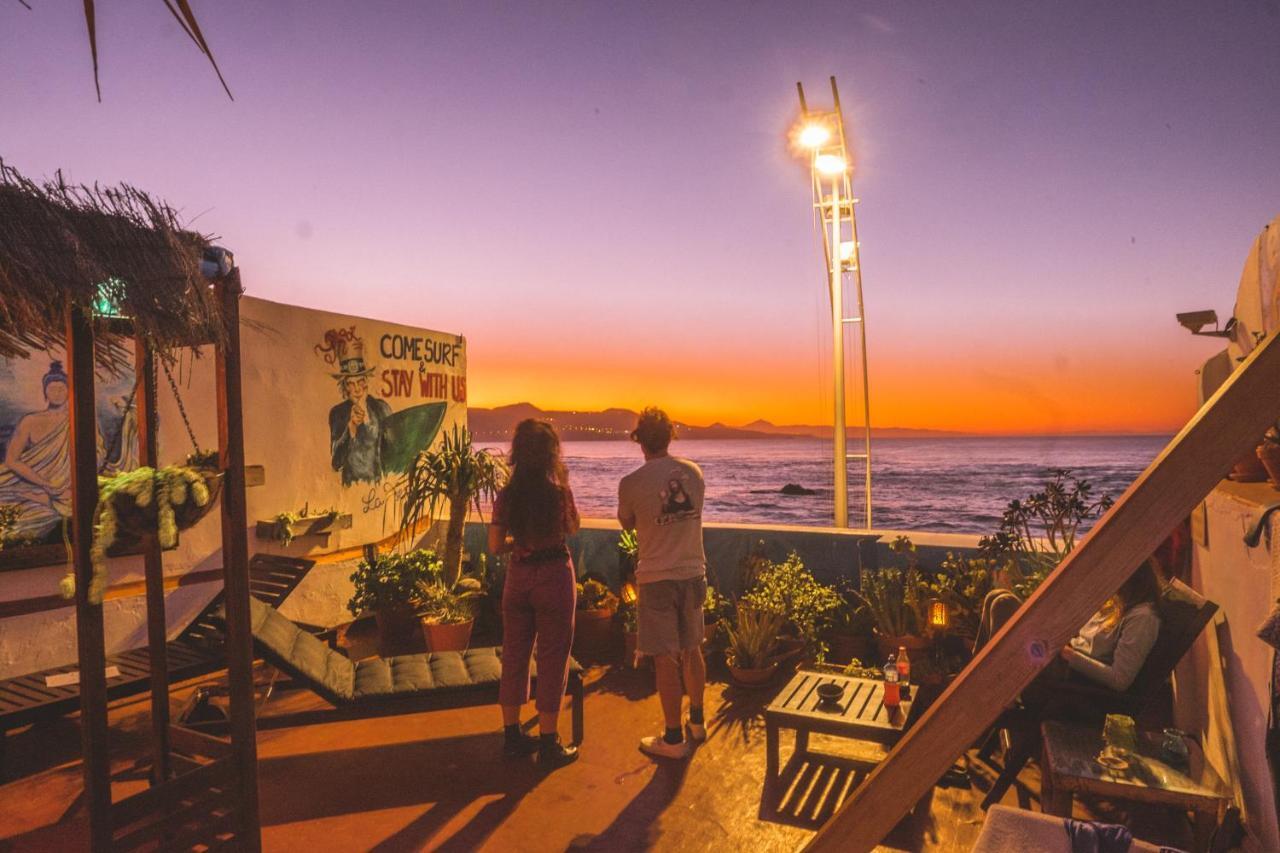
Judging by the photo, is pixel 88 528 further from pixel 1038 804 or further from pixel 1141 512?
pixel 1038 804

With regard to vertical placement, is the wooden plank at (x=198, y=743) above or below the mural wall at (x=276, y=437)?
below

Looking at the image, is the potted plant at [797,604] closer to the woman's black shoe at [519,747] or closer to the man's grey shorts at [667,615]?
the man's grey shorts at [667,615]

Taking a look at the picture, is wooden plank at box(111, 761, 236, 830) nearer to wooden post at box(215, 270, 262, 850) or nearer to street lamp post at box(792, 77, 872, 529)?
wooden post at box(215, 270, 262, 850)

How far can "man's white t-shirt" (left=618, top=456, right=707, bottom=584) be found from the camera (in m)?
4.12

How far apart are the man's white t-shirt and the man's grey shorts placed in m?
0.05

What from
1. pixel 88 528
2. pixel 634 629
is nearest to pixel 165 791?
pixel 88 528

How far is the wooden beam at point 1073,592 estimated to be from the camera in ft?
2.43

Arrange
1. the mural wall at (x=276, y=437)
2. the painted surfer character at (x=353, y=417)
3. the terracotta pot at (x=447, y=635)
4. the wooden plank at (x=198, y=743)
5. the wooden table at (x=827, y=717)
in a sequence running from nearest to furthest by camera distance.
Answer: the wooden plank at (x=198, y=743)
the wooden table at (x=827, y=717)
the mural wall at (x=276, y=437)
the terracotta pot at (x=447, y=635)
the painted surfer character at (x=353, y=417)

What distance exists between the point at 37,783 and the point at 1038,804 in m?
4.94

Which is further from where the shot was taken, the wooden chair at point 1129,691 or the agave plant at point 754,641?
the agave plant at point 754,641

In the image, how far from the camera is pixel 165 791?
9.85 ft

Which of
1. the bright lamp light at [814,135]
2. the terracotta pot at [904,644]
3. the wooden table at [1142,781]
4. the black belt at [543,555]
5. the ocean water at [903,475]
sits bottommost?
the ocean water at [903,475]

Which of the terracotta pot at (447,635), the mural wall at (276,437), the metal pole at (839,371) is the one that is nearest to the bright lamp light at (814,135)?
the metal pole at (839,371)

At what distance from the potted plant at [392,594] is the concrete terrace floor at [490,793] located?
1507 mm
